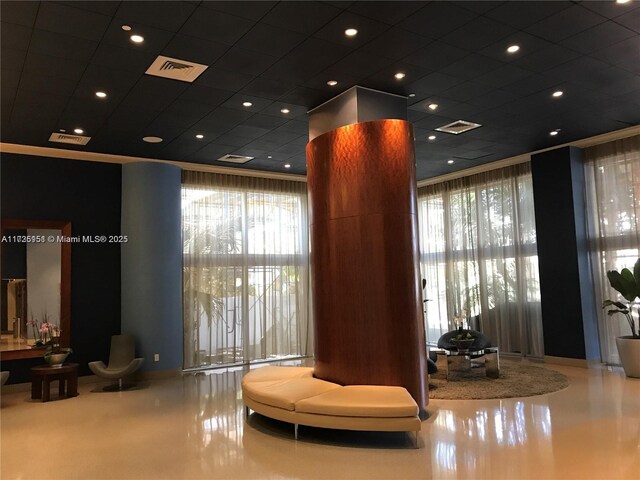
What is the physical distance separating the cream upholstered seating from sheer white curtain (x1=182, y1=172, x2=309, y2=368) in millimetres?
1279

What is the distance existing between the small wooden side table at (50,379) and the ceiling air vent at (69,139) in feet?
11.4

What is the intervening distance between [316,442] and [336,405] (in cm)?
48

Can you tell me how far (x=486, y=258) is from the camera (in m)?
10.2

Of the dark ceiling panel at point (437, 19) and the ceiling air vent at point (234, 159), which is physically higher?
the dark ceiling panel at point (437, 19)

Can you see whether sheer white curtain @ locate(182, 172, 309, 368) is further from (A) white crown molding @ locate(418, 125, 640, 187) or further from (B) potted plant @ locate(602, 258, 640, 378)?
(B) potted plant @ locate(602, 258, 640, 378)

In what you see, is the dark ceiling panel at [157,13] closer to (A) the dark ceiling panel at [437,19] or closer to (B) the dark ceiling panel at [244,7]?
(B) the dark ceiling panel at [244,7]

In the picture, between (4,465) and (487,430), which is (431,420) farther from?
(4,465)

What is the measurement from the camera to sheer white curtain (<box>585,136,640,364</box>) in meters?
8.11

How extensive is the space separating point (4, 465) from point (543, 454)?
4.84 metres

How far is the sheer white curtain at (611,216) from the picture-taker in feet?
26.6

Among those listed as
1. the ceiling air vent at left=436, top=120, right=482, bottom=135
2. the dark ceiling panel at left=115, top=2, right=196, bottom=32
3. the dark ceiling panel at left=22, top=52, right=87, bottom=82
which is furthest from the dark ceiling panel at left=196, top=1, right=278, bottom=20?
the ceiling air vent at left=436, top=120, right=482, bottom=135

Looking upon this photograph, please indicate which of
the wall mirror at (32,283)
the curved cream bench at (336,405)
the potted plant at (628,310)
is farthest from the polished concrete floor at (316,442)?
the wall mirror at (32,283)

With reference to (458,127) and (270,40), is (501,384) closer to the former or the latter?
(458,127)

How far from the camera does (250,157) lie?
29.8ft
